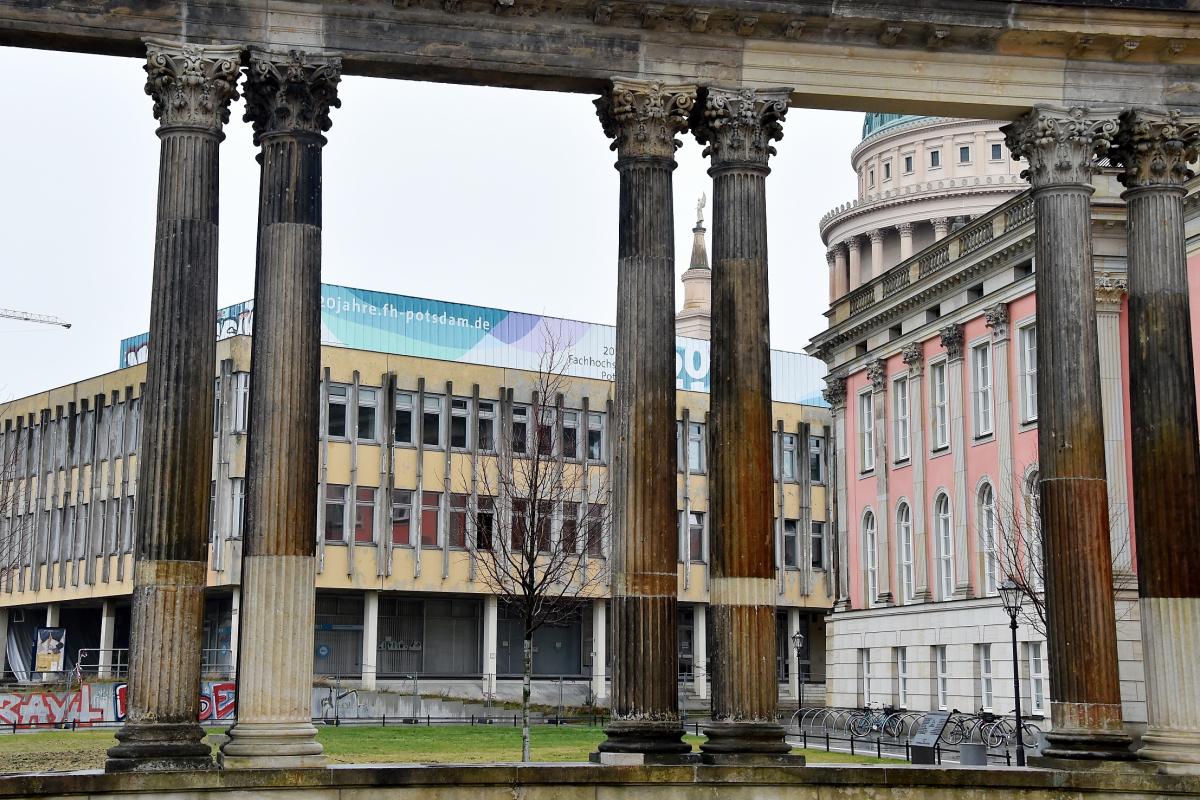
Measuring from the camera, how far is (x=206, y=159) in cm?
2447

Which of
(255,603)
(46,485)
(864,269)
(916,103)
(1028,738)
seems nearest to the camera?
(255,603)

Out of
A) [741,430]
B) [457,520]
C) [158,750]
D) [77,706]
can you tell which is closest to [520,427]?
[457,520]

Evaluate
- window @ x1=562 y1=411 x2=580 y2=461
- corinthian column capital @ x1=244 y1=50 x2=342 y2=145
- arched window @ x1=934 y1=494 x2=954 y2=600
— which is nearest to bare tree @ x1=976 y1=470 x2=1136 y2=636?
arched window @ x1=934 y1=494 x2=954 y2=600

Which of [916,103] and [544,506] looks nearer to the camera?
[916,103]

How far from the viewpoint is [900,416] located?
66750 millimetres

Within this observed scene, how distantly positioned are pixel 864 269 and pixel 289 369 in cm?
10445

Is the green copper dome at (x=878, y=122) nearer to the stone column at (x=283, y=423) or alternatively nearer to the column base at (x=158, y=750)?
the stone column at (x=283, y=423)

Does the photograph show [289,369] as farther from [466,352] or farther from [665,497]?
[466,352]

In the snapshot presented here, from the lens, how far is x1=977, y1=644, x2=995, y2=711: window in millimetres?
58062

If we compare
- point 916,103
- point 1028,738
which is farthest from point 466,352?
point 916,103

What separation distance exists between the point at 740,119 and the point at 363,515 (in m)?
56.1

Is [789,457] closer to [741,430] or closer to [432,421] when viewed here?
[432,421]

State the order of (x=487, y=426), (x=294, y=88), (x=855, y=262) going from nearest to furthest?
(x=294, y=88) < (x=487, y=426) < (x=855, y=262)

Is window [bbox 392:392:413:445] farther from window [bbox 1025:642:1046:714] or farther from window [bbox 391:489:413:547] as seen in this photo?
window [bbox 1025:642:1046:714]
